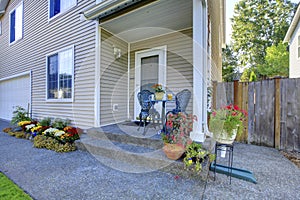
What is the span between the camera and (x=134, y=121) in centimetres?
480

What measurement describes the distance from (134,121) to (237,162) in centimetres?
298

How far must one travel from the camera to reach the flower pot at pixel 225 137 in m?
2.04

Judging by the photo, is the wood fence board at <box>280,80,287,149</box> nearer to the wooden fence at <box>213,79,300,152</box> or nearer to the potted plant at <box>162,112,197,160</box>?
the wooden fence at <box>213,79,300,152</box>

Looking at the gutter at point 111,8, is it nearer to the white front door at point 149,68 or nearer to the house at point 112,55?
the house at point 112,55

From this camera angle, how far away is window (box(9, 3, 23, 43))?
6.82m

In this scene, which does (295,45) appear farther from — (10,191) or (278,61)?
(10,191)

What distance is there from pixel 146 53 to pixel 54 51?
3.23 m

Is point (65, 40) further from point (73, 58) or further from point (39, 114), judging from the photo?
point (39, 114)

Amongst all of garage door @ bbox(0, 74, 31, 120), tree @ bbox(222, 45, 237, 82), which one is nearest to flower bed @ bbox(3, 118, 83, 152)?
garage door @ bbox(0, 74, 31, 120)

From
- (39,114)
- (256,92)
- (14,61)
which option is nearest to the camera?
(256,92)

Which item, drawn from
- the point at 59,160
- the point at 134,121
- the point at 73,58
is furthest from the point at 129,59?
the point at 59,160

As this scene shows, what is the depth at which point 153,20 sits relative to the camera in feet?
12.0

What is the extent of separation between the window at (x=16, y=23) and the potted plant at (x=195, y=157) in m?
8.46

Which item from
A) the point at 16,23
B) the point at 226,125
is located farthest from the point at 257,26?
the point at 16,23
